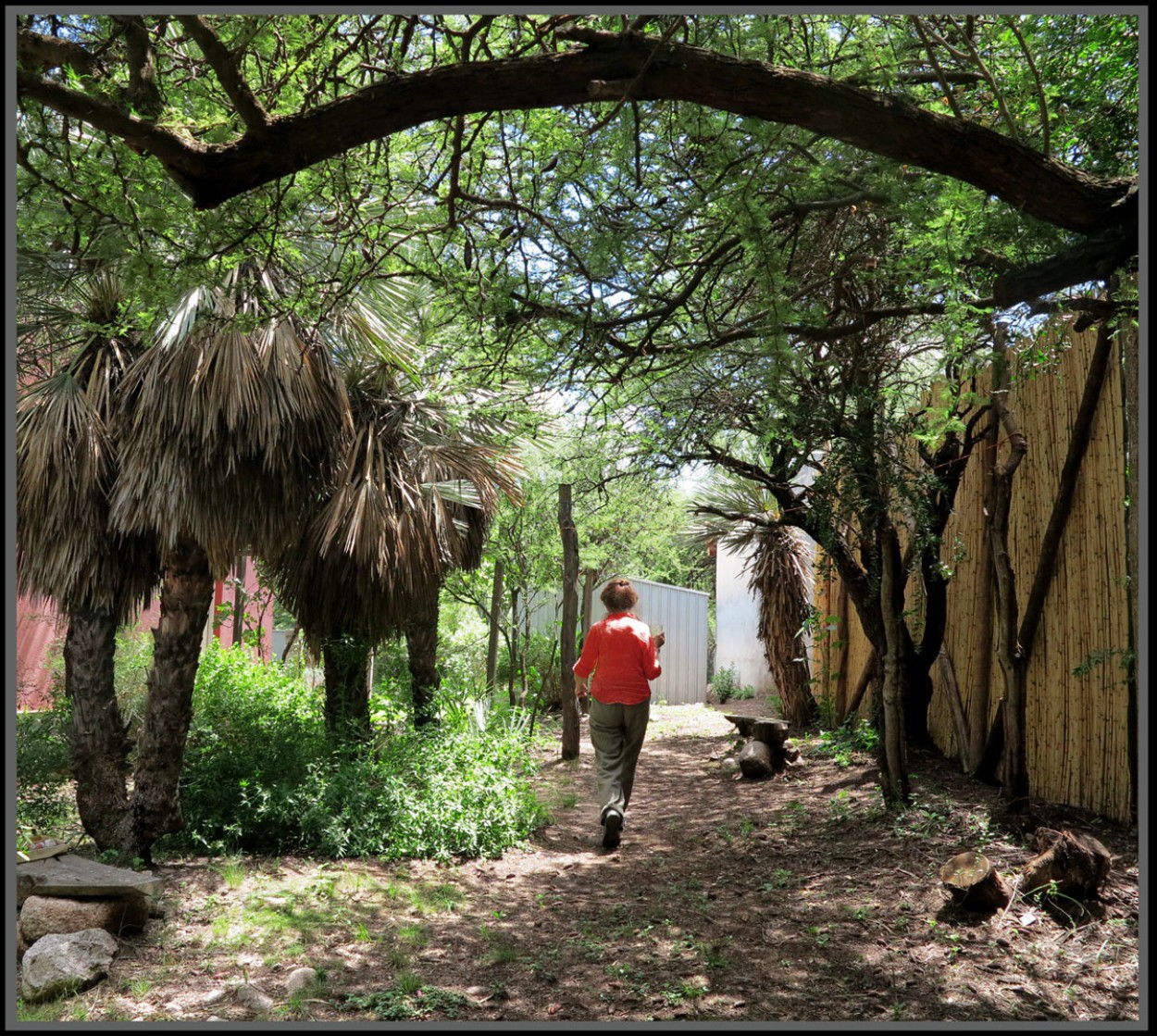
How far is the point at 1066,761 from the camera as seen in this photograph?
5602 mm

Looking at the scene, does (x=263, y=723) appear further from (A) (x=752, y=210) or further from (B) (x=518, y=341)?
(A) (x=752, y=210)

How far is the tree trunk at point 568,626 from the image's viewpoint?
11.0 meters

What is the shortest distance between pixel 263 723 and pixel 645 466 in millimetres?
3909

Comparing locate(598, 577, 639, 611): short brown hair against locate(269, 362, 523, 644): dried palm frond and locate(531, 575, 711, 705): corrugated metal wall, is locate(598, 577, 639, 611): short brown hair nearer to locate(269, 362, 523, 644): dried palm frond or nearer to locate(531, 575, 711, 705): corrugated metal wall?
locate(269, 362, 523, 644): dried palm frond

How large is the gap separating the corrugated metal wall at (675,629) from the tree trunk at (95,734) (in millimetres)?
10939

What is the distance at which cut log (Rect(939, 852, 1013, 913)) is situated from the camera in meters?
4.39

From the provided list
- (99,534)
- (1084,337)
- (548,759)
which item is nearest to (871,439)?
(1084,337)

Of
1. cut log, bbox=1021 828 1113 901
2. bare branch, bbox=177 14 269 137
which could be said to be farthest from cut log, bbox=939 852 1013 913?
bare branch, bbox=177 14 269 137

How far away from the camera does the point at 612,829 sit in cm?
698

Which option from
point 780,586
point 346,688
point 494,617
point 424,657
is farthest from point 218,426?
point 494,617

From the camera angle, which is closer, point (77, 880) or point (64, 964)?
point (64, 964)

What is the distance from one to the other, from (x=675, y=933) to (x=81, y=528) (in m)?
4.51

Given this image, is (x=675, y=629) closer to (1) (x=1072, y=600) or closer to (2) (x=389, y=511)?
(2) (x=389, y=511)

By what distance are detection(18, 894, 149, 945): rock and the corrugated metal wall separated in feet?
39.8
